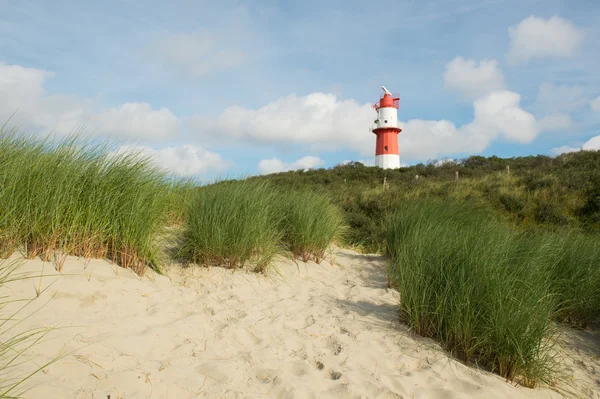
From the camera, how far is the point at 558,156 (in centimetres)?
2045

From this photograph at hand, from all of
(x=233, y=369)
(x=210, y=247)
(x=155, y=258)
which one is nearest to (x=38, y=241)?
(x=155, y=258)

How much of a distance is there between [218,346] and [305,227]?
2739 mm

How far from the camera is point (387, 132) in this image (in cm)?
2934

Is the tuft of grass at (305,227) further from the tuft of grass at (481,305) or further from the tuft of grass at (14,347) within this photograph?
the tuft of grass at (14,347)

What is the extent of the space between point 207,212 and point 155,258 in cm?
79

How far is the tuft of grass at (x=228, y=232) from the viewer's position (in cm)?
451

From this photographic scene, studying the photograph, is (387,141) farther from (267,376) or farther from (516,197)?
(267,376)

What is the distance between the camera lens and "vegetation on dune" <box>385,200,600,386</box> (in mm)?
3039

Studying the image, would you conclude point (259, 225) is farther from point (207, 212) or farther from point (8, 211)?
point (8, 211)

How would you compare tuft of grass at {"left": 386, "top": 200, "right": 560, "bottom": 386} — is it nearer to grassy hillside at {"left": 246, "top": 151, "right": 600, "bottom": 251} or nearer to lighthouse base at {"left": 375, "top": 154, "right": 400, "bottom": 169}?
grassy hillside at {"left": 246, "top": 151, "right": 600, "bottom": 251}

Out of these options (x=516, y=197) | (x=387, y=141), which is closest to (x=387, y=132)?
(x=387, y=141)

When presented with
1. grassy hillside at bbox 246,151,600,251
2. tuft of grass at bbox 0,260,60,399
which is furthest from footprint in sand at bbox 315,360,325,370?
grassy hillside at bbox 246,151,600,251

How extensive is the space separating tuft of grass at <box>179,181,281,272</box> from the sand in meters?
0.33

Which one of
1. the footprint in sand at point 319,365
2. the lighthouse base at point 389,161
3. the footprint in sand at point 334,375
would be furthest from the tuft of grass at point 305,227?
the lighthouse base at point 389,161
